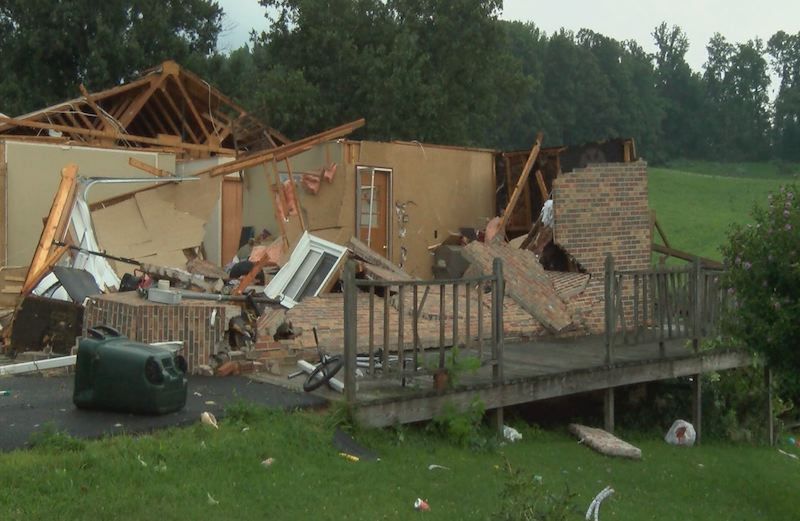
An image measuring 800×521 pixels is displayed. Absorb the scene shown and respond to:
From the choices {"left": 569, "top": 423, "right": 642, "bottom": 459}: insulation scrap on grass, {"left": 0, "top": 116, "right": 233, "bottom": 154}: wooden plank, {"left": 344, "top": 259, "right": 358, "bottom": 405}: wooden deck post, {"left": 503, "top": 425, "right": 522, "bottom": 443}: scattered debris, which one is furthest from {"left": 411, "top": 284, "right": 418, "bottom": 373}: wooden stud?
{"left": 0, "top": 116, "right": 233, "bottom": 154}: wooden plank

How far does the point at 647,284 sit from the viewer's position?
10680 millimetres

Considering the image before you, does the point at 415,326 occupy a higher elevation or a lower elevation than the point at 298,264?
lower

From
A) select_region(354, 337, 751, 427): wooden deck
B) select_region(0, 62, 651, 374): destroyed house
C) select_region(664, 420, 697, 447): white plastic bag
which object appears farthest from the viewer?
Result: select_region(0, 62, 651, 374): destroyed house

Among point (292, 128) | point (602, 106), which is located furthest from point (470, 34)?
point (602, 106)

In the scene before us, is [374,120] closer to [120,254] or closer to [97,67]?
[97,67]

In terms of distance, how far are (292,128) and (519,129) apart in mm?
39915

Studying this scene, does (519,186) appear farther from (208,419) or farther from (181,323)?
(208,419)

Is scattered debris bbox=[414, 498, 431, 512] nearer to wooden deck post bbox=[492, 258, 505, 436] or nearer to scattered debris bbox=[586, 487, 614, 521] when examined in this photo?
scattered debris bbox=[586, 487, 614, 521]

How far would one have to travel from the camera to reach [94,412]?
752cm

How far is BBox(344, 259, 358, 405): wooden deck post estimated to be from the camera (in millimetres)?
7605

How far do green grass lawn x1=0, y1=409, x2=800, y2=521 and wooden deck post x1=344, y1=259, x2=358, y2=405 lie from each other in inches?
14.8

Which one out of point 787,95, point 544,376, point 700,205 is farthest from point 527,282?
point 787,95

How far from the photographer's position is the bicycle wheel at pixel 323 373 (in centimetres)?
834

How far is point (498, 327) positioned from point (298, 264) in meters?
4.26
